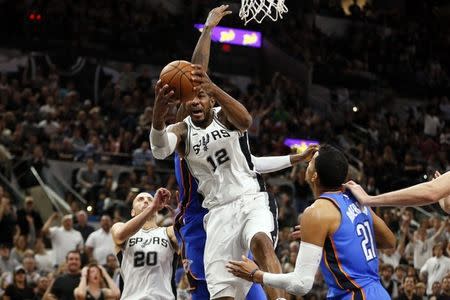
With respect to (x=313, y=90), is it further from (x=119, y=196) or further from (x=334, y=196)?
(x=334, y=196)

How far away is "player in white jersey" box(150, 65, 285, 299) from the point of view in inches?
316

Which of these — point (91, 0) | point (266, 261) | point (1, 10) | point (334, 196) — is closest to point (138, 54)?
point (91, 0)

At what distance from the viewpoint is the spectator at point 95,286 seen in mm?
12398

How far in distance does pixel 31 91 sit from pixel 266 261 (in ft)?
42.3

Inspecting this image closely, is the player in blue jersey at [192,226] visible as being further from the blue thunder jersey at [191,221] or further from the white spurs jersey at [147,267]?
the white spurs jersey at [147,267]

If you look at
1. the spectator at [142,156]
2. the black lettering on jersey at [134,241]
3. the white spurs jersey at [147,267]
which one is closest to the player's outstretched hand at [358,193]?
the white spurs jersey at [147,267]

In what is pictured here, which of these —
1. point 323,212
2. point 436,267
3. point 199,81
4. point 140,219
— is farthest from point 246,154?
point 436,267

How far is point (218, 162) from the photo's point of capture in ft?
27.2

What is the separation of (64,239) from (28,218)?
0.98 m

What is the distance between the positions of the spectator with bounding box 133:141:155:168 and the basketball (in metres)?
11.0

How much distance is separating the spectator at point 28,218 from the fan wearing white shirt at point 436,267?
21.4ft

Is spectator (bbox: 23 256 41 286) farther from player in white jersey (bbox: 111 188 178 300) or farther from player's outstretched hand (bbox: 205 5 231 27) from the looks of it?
player's outstretched hand (bbox: 205 5 231 27)

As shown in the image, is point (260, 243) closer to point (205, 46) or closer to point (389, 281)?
point (205, 46)

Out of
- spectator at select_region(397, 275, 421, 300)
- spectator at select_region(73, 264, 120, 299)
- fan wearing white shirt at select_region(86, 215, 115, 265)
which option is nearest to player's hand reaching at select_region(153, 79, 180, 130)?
spectator at select_region(73, 264, 120, 299)
